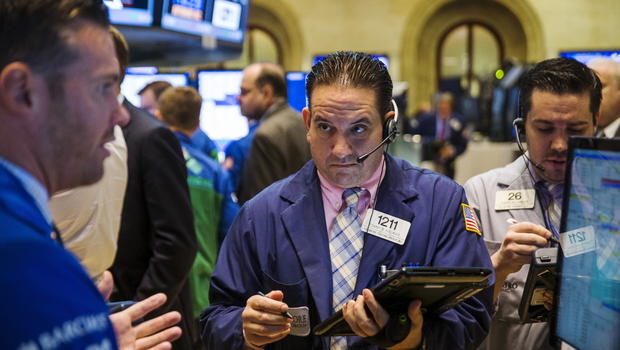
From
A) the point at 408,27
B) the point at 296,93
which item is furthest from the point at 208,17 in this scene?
the point at 408,27

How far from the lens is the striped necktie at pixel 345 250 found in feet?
6.12

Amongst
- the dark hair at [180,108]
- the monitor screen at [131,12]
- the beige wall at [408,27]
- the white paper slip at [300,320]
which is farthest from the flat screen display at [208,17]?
the beige wall at [408,27]

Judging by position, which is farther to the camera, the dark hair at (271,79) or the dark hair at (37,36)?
the dark hair at (271,79)

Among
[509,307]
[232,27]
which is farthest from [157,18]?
[509,307]

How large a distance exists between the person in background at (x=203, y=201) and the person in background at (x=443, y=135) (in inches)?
273

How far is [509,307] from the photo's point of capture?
2268 mm

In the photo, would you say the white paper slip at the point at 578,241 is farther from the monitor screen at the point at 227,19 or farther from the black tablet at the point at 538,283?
the monitor screen at the point at 227,19

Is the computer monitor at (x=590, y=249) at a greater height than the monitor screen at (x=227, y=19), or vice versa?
the monitor screen at (x=227, y=19)

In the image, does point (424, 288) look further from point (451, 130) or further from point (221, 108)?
Answer: point (451, 130)

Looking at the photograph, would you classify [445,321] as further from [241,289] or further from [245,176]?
[245,176]

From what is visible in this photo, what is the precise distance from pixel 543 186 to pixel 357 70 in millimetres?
763

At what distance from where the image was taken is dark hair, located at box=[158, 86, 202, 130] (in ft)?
14.0

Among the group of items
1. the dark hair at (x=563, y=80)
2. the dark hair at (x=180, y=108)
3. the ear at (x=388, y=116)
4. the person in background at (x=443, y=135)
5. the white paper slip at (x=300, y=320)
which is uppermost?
the dark hair at (x=563, y=80)

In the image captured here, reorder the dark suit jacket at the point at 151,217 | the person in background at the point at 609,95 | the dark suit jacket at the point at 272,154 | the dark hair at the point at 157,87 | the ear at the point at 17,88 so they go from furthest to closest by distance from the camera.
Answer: the dark hair at the point at 157,87 → the dark suit jacket at the point at 272,154 → the person in background at the point at 609,95 → the dark suit jacket at the point at 151,217 → the ear at the point at 17,88
